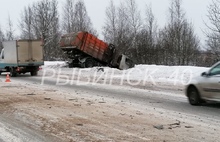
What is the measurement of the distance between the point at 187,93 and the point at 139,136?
5.01 m

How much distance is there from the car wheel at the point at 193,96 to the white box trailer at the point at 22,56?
55.3 ft

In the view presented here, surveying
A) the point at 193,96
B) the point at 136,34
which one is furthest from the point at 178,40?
the point at 193,96

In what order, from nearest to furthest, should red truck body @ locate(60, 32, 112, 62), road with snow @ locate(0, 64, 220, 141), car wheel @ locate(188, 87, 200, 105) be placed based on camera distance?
road with snow @ locate(0, 64, 220, 141), car wheel @ locate(188, 87, 200, 105), red truck body @ locate(60, 32, 112, 62)

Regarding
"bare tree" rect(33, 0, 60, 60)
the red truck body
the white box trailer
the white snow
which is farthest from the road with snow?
"bare tree" rect(33, 0, 60, 60)

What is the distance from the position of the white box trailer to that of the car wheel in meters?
16.9

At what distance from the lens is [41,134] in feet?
22.6

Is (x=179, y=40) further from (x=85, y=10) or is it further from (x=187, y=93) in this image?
(x=187, y=93)

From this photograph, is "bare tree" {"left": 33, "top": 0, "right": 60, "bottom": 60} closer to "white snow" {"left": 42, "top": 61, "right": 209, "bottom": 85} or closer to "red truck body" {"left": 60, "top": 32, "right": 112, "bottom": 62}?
"red truck body" {"left": 60, "top": 32, "right": 112, "bottom": 62}

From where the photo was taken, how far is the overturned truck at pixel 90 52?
3003 cm

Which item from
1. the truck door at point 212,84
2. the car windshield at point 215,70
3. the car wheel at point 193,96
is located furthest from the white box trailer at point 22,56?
the car windshield at point 215,70

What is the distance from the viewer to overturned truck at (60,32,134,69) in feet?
98.5

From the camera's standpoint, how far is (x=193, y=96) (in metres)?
10.9

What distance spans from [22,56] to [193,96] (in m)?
17.1

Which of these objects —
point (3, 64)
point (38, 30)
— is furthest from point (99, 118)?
point (38, 30)
